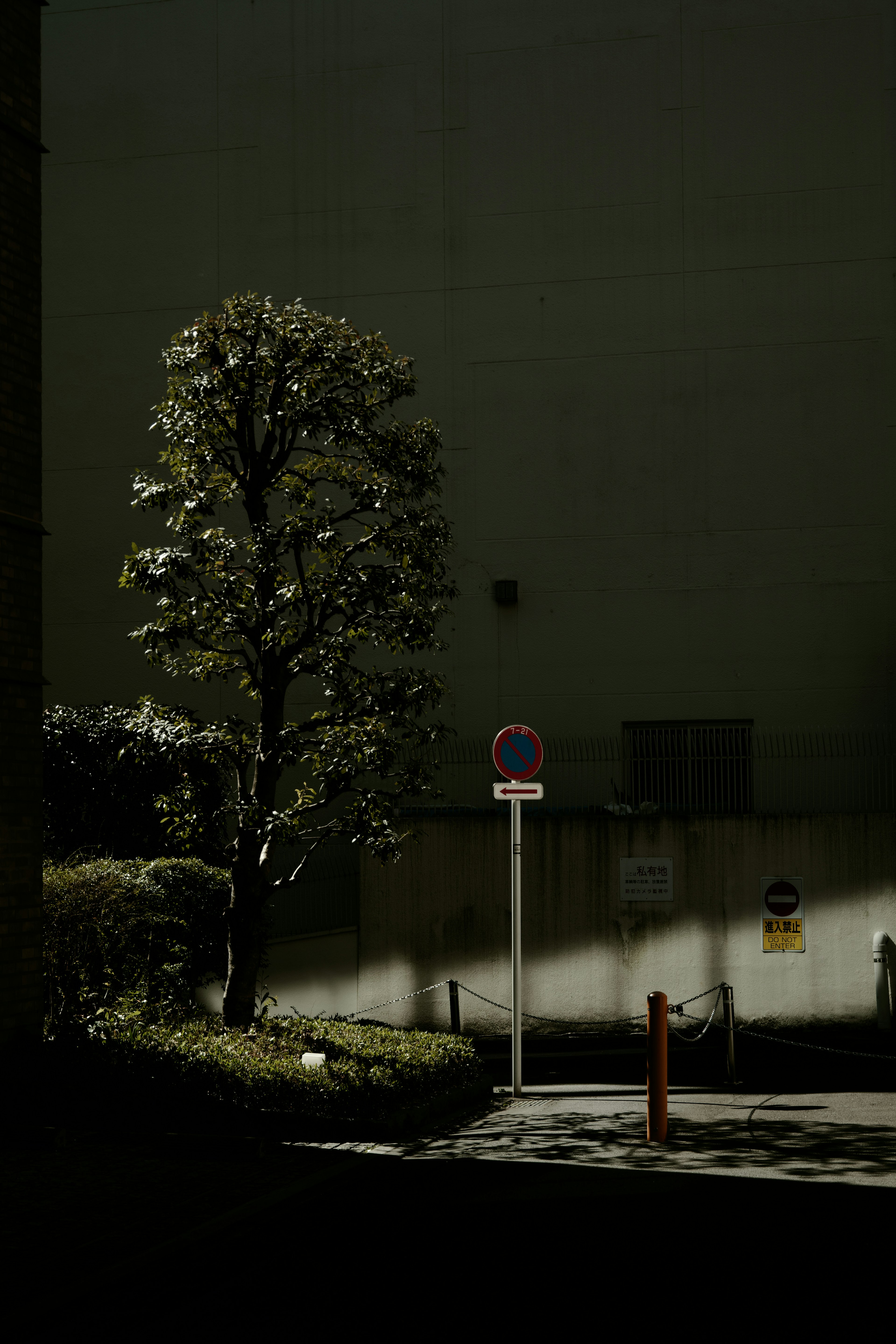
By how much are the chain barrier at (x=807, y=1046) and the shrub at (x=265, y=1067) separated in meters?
3.14

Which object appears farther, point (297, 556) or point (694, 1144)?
point (297, 556)

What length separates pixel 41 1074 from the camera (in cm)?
991

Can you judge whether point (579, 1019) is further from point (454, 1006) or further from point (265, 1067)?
point (265, 1067)

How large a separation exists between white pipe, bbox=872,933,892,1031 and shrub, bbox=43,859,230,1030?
7842mm

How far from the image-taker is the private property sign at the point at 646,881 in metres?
17.6

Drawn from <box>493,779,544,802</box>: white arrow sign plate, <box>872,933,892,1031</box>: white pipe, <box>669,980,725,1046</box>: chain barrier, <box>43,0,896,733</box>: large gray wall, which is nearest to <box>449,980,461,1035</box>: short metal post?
<box>669,980,725,1046</box>: chain barrier

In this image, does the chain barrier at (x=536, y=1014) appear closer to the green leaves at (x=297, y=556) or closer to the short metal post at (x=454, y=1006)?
the short metal post at (x=454, y=1006)

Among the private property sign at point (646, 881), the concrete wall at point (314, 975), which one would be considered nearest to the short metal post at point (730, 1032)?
the private property sign at point (646, 881)

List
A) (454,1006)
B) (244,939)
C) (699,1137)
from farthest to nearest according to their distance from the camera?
(454,1006)
(244,939)
(699,1137)

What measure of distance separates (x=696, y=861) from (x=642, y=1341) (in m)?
12.7

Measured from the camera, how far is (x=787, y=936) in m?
17.4

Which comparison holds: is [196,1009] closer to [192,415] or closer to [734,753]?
[192,415]

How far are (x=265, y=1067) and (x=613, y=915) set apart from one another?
26.4ft

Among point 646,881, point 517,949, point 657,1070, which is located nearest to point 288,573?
point 517,949
